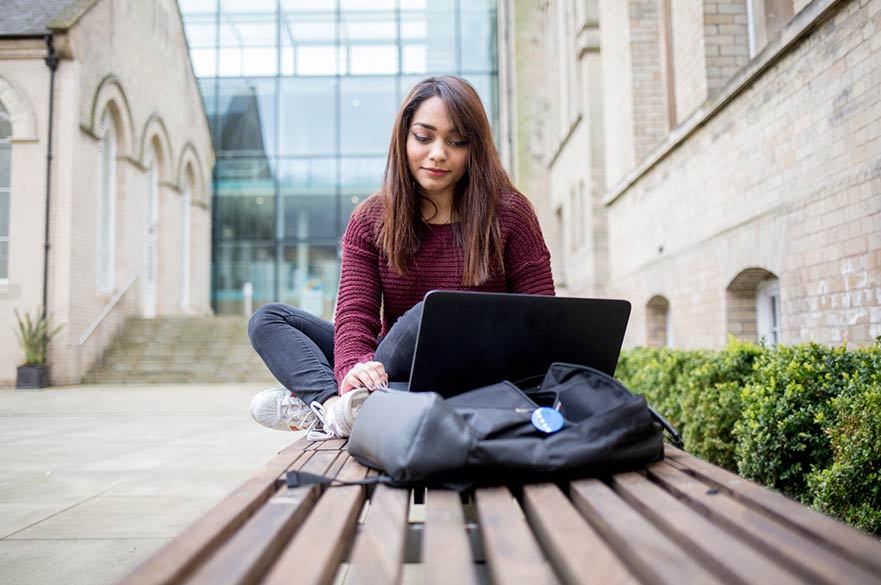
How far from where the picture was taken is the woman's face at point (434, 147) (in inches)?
87.1

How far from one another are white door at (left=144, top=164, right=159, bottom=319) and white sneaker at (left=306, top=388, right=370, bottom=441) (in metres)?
17.0

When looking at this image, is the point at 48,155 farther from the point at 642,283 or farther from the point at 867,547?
the point at 867,547

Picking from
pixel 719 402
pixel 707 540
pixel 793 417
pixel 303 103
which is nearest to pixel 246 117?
pixel 303 103

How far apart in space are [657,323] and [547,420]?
8.09m

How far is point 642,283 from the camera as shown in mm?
9141

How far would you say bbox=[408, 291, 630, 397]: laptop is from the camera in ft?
5.18

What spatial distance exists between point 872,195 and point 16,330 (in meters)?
13.3

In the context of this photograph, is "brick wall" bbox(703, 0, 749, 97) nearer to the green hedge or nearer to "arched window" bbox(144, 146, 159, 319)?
the green hedge

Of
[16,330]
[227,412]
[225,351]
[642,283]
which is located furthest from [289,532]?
[225,351]

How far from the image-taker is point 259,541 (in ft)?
3.18

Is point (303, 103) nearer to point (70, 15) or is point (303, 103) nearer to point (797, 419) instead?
point (70, 15)

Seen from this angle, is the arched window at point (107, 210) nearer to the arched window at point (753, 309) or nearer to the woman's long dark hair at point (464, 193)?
the arched window at point (753, 309)

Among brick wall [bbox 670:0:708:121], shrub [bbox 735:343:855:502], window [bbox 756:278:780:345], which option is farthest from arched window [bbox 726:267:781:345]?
shrub [bbox 735:343:855:502]

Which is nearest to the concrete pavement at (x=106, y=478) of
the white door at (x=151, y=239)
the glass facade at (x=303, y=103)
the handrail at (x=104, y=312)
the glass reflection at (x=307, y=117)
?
the handrail at (x=104, y=312)
